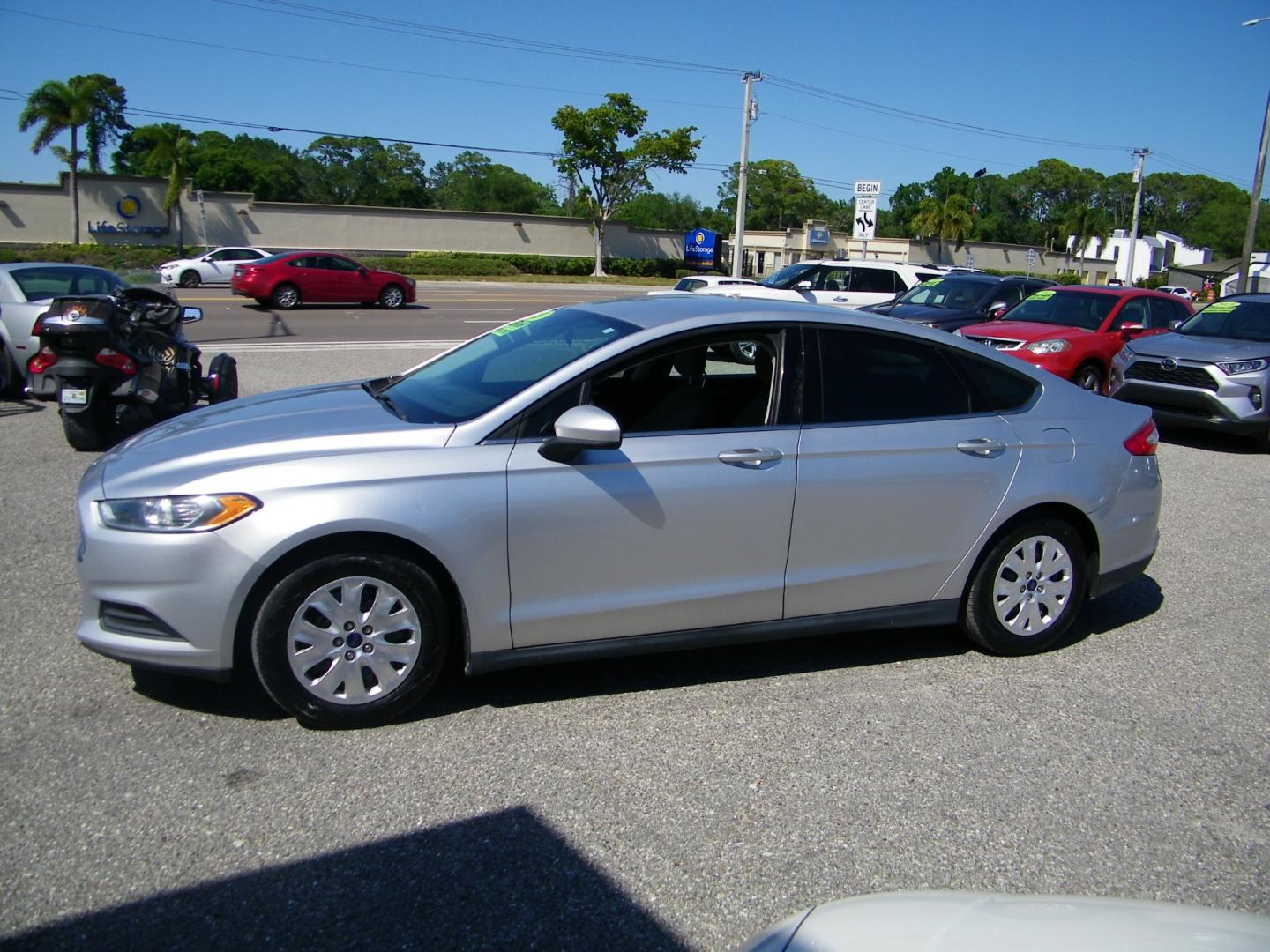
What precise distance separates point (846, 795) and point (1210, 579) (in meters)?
4.06

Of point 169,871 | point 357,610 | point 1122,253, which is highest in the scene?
point 1122,253

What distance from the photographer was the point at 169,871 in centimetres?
311

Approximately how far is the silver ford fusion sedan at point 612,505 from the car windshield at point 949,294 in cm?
1229

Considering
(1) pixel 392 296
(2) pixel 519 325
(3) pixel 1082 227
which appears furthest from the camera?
(3) pixel 1082 227

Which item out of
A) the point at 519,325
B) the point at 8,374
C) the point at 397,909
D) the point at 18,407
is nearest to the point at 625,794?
the point at 397,909

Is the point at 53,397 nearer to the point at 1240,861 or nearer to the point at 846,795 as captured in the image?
the point at 846,795

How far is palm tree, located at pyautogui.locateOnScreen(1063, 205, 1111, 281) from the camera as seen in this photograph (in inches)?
3118

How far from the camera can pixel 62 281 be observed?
11461 mm

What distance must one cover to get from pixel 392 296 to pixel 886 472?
81.2 ft

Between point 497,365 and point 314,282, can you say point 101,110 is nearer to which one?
point 314,282


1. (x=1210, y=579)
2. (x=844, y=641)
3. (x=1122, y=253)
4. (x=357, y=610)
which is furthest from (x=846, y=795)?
(x=1122, y=253)

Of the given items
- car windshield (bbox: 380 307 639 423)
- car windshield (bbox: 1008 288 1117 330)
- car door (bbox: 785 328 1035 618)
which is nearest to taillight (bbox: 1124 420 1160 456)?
car door (bbox: 785 328 1035 618)

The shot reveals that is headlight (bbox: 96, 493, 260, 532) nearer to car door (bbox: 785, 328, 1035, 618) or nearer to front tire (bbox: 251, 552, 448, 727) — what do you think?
front tire (bbox: 251, 552, 448, 727)

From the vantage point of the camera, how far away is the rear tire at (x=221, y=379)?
10.2 meters
